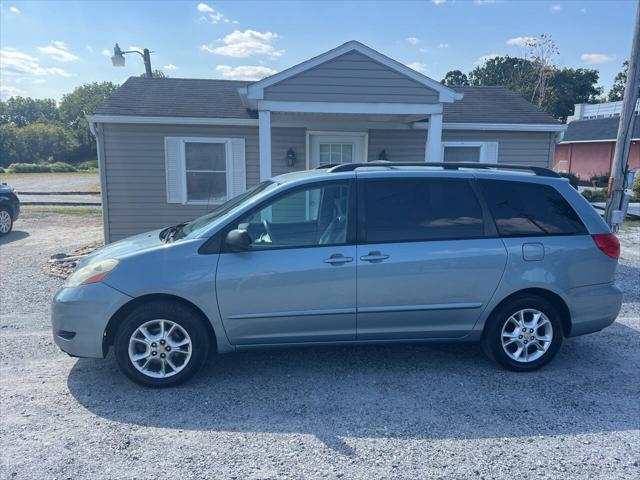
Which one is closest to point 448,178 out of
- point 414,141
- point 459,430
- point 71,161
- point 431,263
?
point 431,263

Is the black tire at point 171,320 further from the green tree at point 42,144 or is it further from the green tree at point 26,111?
the green tree at point 26,111

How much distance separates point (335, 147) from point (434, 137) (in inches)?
94.9

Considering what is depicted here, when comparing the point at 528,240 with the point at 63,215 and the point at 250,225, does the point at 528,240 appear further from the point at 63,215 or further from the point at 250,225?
the point at 63,215

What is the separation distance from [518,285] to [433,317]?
2.51 feet

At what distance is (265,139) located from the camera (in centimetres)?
808

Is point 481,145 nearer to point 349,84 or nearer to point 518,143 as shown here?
point 518,143

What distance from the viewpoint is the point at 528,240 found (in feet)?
13.4

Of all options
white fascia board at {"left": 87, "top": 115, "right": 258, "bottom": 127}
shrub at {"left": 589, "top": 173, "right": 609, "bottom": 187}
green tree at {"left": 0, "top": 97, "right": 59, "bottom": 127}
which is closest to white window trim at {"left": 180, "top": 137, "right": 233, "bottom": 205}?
white fascia board at {"left": 87, "top": 115, "right": 258, "bottom": 127}

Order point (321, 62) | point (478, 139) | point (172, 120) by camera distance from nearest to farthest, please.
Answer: point (321, 62) < point (172, 120) < point (478, 139)

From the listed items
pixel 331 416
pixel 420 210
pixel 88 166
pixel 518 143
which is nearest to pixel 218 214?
pixel 420 210

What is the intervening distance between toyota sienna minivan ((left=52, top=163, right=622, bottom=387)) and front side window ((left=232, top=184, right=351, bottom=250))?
0.01 metres

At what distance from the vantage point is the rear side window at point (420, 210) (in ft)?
13.1

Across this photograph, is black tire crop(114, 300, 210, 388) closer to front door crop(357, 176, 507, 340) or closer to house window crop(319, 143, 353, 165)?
front door crop(357, 176, 507, 340)

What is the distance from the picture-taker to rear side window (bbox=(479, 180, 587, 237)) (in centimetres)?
414
